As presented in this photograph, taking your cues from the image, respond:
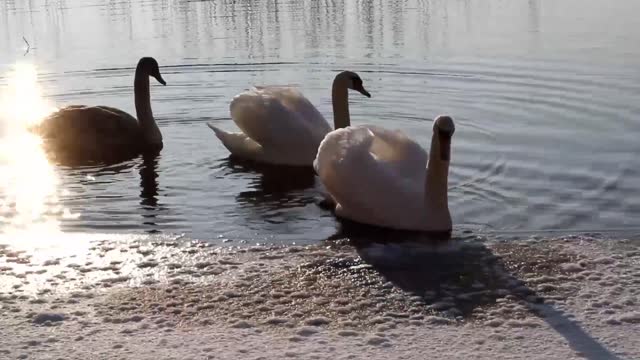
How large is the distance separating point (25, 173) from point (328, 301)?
15.6 feet

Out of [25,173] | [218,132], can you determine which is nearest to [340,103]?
[218,132]

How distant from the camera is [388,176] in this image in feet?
24.4

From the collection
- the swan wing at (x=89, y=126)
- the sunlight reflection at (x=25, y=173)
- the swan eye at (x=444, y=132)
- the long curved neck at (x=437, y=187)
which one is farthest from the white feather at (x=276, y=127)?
the swan eye at (x=444, y=132)

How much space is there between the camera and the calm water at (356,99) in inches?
306

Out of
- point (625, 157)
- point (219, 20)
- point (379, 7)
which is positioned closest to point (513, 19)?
point (379, 7)

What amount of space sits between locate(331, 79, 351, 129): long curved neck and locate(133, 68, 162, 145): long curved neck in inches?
80.0

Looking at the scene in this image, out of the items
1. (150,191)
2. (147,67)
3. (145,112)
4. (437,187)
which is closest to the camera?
(437,187)

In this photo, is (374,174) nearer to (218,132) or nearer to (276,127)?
(276,127)

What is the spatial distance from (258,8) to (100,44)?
5.65 meters

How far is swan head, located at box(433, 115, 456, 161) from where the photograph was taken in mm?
7004

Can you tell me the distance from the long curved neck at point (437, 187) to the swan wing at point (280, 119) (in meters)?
2.56

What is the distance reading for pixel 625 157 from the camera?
8797 mm

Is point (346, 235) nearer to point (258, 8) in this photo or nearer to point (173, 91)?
point (173, 91)

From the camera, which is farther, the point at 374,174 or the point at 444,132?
the point at 374,174
